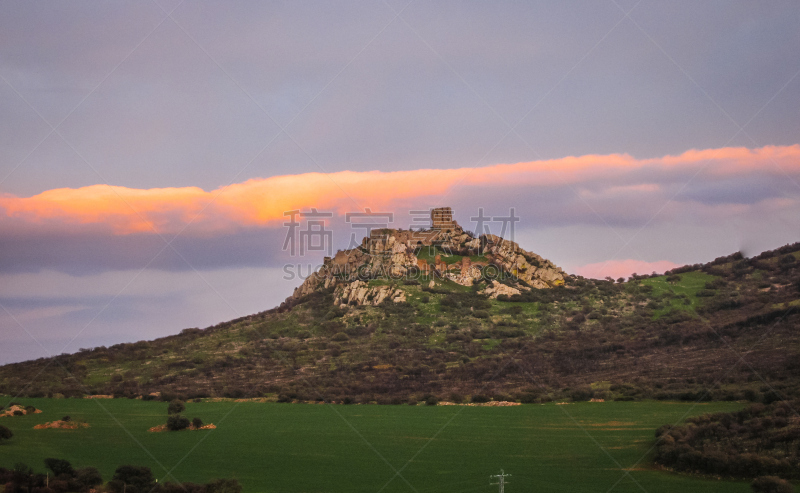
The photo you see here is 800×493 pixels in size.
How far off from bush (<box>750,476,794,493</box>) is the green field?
2112 mm

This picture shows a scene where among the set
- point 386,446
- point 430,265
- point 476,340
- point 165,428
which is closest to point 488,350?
point 476,340

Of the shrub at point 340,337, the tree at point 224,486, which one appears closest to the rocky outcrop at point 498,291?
the shrub at point 340,337

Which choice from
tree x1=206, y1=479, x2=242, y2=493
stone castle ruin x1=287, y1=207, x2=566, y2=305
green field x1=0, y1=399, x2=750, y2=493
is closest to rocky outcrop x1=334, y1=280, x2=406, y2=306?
stone castle ruin x1=287, y1=207, x2=566, y2=305

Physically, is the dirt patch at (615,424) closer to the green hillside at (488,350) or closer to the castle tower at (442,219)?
the green hillside at (488,350)

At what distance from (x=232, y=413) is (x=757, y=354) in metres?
49.5

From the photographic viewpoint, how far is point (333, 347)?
95.9 m

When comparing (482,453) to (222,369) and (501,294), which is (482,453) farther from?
(501,294)

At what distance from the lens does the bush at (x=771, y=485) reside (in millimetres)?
28984

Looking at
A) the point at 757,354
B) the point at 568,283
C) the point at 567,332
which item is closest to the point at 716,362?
the point at 757,354

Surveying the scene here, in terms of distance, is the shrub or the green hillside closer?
the green hillside

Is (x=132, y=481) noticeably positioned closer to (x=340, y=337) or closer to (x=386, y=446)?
(x=386, y=446)

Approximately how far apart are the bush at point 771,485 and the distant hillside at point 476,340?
1855 cm

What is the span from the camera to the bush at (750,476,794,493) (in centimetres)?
2898

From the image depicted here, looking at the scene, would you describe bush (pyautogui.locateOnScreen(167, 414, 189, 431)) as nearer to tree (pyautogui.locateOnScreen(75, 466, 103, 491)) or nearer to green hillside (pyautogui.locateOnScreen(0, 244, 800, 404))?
tree (pyautogui.locateOnScreen(75, 466, 103, 491))
